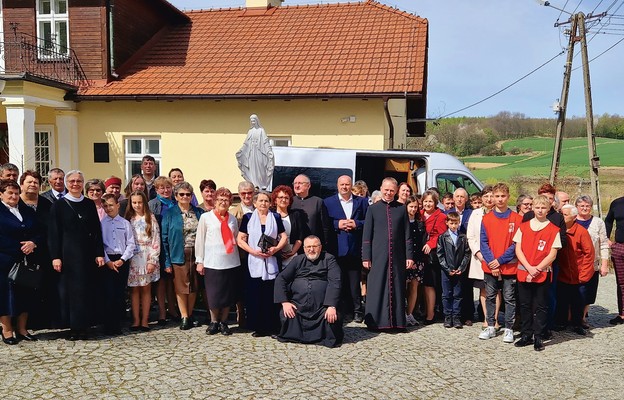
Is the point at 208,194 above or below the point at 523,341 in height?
above

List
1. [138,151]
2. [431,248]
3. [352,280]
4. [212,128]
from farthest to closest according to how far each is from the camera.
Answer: [138,151]
[212,128]
[352,280]
[431,248]

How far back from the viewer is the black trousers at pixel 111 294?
622cm

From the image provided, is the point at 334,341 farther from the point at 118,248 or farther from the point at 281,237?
the point at 118,248

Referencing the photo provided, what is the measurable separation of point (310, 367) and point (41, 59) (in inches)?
512

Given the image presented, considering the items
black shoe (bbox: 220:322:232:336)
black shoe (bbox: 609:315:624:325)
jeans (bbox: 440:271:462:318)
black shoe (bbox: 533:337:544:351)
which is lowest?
black shoe (bbox: 609:315:624:325)

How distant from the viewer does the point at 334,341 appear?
5.97 meters

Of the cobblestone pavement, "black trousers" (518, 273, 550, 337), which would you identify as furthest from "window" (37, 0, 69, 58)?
"black trousers" (518, 273, 550, 337)

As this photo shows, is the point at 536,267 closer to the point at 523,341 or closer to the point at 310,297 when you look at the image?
the point at 523,341

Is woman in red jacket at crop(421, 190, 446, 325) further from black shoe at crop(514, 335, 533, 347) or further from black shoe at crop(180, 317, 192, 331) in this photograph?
black shoe at crop(180, 317, 192, 331)

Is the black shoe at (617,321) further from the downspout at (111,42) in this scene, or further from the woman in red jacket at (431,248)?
the downspout at (111,42)

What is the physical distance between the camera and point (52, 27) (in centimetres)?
1474

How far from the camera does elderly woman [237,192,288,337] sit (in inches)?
248

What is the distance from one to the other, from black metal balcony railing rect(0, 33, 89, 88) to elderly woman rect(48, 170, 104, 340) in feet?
32.3

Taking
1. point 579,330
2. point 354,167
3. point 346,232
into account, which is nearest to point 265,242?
point 346,232
